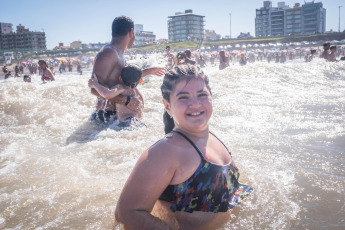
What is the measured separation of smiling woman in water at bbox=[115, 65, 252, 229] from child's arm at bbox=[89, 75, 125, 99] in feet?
6.45

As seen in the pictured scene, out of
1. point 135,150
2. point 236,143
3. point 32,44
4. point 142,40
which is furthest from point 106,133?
point 142,40

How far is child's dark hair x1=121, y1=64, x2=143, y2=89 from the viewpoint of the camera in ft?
12.7

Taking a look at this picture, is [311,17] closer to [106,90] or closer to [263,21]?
[263,21]

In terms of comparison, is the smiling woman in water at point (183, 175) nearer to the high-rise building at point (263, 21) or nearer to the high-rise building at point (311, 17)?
the high-rise building at point (311, 17)

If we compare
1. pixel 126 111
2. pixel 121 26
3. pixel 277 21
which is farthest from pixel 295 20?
pixel 126 111

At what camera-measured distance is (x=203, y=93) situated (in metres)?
1.75

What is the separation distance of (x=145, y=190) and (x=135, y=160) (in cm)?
192

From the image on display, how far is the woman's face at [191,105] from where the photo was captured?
1.69m

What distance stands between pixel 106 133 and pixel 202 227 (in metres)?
2.80

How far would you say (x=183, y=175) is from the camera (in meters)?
1.55

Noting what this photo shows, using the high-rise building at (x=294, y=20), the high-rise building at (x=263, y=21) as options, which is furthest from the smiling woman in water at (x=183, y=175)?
the high-rise building at (x=263, y=21)

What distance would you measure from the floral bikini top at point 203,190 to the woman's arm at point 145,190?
14 cm

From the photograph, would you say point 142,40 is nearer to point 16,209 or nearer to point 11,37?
point 11,37

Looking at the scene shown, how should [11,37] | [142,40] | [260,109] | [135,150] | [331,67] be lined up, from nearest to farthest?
[135,150], [260,109], [331,67], [11,37], [142,40]
